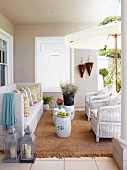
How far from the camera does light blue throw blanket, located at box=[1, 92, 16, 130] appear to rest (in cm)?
330

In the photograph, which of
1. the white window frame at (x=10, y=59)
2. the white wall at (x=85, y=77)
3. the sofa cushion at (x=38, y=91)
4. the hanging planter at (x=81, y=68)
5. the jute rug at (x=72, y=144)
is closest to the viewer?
the jute rug at (x=72, y=144)

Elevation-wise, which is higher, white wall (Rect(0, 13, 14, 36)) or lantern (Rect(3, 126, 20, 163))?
white wall (Rect(0, 13, 14, 36))

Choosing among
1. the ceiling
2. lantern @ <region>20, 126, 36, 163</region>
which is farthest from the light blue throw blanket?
the ceiling

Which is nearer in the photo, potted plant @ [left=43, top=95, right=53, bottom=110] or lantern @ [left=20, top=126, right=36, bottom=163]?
lantern @ [left=20, top=126, right=36, bottom=163]

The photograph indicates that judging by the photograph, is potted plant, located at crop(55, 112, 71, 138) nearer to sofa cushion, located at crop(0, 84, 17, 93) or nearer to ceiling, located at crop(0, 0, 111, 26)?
sofa cushion, located at crop(0, 84, 17, 93)

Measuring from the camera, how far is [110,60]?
28.5ft

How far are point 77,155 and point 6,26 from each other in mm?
4868

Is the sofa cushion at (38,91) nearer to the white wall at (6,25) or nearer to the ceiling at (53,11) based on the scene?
the white wall at (6,25)

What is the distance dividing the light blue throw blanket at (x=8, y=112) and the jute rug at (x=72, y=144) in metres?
0.63

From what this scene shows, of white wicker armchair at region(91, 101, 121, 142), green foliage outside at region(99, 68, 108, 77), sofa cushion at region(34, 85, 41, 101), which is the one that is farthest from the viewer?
green foliage outside at region(99, 68, 108, 77)

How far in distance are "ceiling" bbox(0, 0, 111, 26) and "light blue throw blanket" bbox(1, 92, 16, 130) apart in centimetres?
288

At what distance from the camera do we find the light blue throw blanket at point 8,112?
3.30 m

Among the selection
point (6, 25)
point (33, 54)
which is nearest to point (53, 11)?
point (6, 25)

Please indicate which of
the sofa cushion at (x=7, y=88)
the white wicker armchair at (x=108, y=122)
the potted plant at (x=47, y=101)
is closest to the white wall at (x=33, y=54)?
the potted plant at (x=47, y=101)
